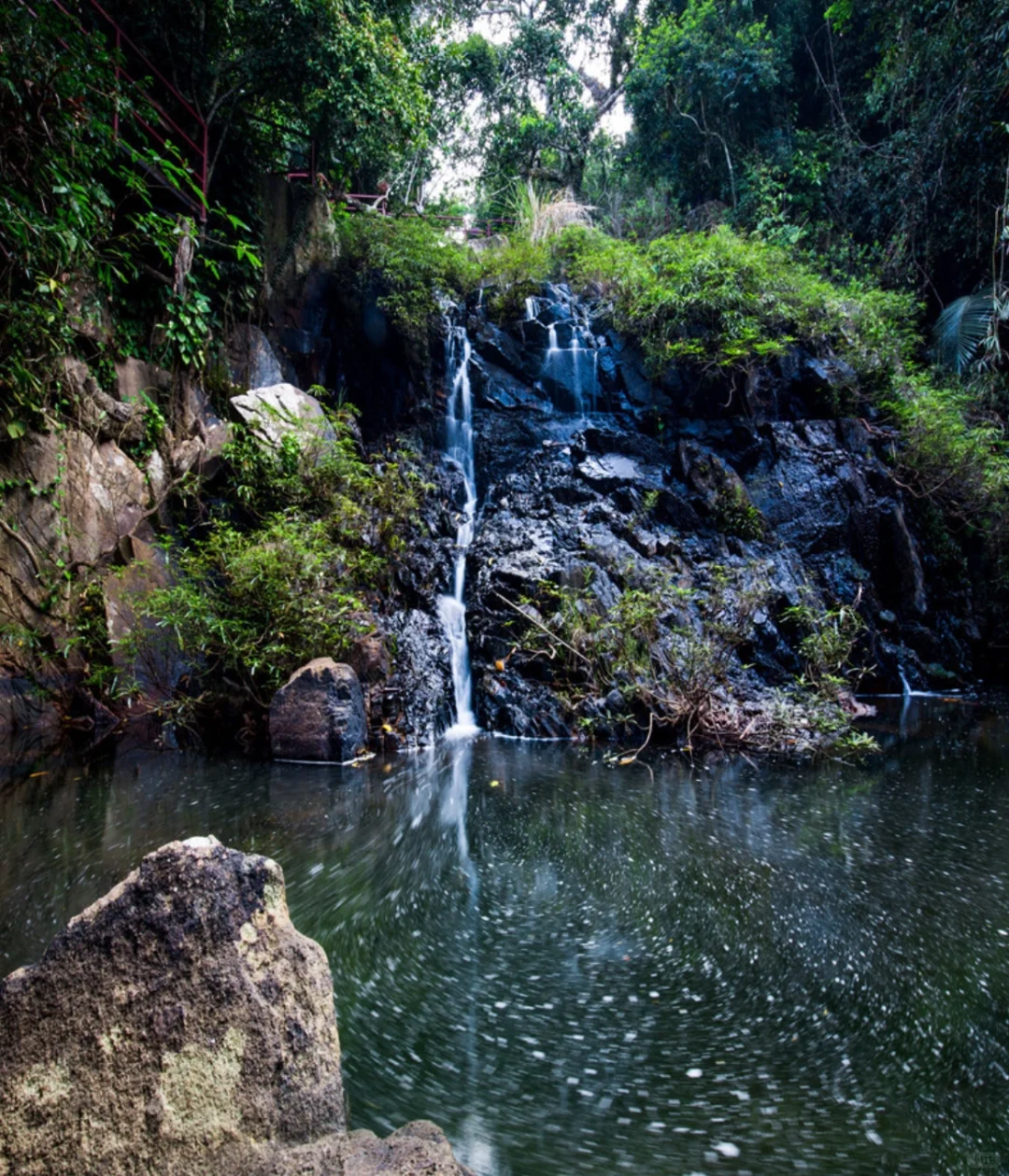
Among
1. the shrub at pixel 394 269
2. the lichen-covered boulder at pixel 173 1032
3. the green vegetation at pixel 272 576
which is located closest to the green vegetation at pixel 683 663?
the green vegetation at pixel 272 576

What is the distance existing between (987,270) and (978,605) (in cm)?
558

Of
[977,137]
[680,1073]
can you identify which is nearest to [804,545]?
[977,137]

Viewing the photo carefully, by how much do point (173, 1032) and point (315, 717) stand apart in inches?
166

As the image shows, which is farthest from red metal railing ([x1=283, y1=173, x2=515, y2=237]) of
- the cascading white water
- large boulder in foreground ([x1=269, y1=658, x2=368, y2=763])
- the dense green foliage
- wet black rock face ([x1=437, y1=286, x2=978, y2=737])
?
large boulder in foreground ([x1=269, y1=658, x2=368, y2=763])

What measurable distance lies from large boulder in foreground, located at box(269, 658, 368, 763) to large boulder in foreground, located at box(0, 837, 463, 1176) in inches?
157

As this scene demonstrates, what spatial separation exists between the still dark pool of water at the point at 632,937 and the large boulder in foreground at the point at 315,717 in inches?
11.7

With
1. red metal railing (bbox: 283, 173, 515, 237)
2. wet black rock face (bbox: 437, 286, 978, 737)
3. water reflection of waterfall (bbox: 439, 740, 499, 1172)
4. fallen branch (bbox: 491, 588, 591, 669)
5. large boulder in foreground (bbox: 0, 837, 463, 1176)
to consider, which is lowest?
water reflection of waterfall (bbox: 439, 740, 499, 1172)

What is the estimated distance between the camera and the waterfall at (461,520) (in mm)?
7229

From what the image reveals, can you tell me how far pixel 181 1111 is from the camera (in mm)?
1310

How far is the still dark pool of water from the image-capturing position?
5.44 ft

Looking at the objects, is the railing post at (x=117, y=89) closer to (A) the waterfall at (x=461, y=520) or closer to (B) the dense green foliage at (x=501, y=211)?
(B) the dense green foliage at (x=501, y=211)

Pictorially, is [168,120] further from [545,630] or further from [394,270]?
[545,630]

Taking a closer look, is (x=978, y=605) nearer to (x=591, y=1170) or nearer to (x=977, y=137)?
(x=977, y=137)

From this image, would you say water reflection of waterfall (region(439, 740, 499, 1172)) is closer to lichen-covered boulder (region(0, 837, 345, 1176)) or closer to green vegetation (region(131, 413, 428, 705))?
lichen-covered boulder (region(0, 837, 345, 1176))
